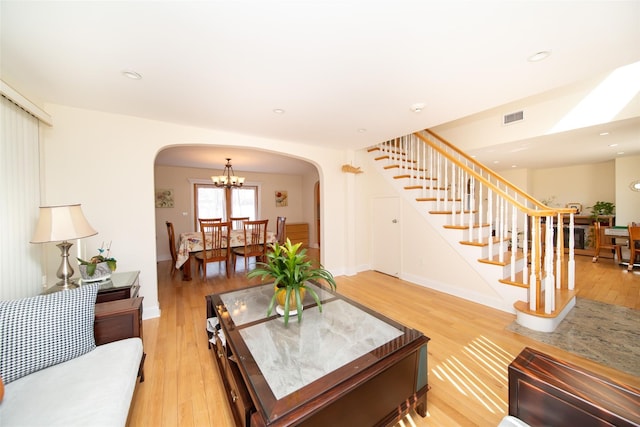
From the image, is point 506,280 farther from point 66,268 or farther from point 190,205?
point 190,205

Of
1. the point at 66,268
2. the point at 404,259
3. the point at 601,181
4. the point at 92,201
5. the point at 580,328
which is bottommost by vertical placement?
the point at 580,328

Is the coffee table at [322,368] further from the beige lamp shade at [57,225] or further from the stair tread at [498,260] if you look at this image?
the stair tread at [498,260]

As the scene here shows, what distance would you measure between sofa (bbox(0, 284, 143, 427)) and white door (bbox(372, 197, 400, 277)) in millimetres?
3676

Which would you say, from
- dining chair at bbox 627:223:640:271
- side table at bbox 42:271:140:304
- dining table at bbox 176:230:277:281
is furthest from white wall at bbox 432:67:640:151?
side table at bbox 42:271:140:304

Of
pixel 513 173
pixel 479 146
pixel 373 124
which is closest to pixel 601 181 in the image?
pixel 513 173

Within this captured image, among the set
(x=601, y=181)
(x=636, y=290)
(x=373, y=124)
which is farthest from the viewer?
(x=601, y=181)

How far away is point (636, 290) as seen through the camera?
128 inches

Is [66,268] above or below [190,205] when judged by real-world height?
below

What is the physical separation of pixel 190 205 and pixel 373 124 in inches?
209

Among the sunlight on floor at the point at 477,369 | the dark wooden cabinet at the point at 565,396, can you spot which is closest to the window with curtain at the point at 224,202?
the sunlight on floor at the point at 477,369

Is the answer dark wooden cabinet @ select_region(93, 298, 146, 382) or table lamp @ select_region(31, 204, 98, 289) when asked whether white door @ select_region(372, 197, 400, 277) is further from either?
table lamp @ select_region(31, 204, 98, 289)

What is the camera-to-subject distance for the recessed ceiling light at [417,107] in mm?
2387

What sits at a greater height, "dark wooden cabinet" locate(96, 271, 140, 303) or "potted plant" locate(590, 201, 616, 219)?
"potted plant" locate(590, 201, 616, 219)

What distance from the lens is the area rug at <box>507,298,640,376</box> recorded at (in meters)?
1.87
